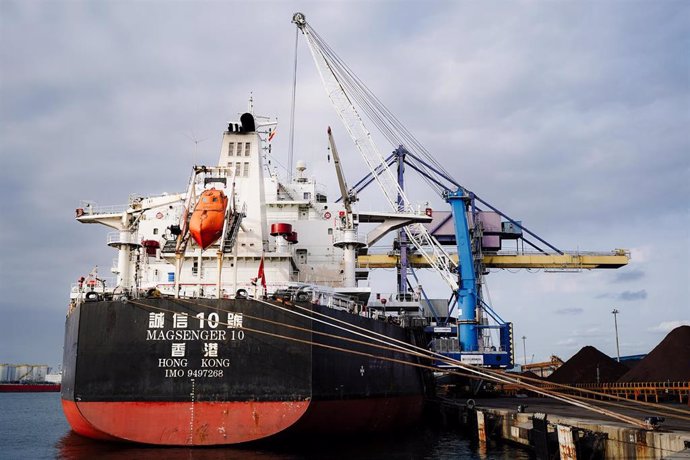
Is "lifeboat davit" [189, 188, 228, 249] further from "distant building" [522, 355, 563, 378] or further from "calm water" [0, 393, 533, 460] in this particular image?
"distant building" [522, 355, 563, 378]

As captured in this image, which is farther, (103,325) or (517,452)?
(517,452)

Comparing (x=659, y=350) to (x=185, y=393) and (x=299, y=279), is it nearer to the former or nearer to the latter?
(x=299, y=279)

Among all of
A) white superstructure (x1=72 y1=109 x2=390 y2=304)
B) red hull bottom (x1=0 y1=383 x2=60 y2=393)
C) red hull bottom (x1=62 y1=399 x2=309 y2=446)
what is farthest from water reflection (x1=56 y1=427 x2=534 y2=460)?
red hull bottom (x1=0 y1=383 x2=60 y2=393)

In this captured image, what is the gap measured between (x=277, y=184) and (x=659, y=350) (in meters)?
24.5

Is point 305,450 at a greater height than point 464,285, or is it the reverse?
point 464,285

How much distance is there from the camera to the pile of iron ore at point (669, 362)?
33094 mm

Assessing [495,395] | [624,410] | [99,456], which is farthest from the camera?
[495,395]

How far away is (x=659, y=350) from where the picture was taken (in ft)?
116

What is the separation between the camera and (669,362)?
3388 cm

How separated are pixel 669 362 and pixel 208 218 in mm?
27709

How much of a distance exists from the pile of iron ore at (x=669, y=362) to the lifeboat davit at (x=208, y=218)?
2650cm

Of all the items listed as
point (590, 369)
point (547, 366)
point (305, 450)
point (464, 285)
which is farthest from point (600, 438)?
point (547, 366)

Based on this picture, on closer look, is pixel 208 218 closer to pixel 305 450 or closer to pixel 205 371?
pixel 205 371

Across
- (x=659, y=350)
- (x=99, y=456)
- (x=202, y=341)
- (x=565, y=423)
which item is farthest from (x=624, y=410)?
(x=99, y=456)
